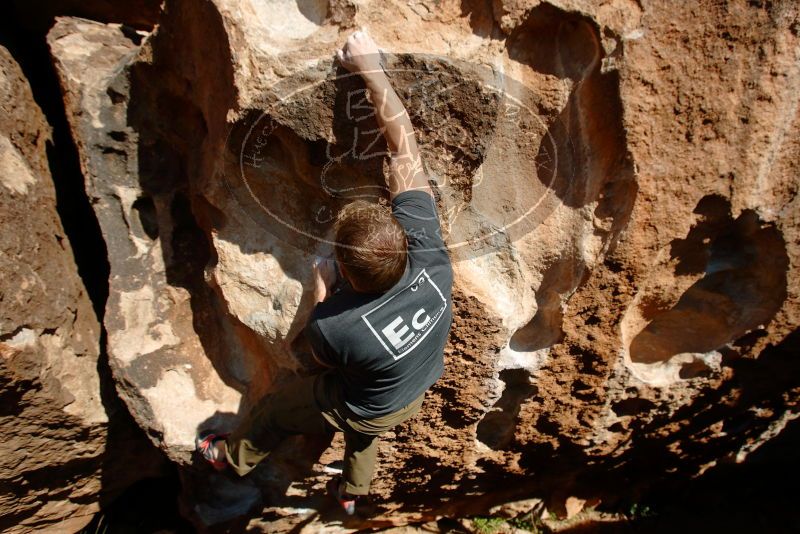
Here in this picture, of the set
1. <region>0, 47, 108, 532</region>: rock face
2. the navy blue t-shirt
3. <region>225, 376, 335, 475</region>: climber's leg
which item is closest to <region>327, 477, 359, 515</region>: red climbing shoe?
<region>225, 376, 335, 475</region>: climber's leg

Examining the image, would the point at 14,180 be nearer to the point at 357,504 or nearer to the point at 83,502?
the point at 83,502

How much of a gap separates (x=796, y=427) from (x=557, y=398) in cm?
182

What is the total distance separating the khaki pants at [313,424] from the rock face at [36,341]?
575 millimetres

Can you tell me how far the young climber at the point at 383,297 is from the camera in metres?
1.23

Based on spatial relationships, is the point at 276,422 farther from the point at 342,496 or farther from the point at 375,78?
the point at 375,78

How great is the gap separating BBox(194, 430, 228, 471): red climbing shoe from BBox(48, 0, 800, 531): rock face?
0.21ft

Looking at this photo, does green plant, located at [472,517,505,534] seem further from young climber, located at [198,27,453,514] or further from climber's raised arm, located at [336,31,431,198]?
climber's raised arm, located at [336,31,431,198]

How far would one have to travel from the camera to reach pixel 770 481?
308 cm

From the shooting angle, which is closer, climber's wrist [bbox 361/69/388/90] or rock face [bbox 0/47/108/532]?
climber's wrist [bbox 361/69/388/90]

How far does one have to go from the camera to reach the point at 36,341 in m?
1.66

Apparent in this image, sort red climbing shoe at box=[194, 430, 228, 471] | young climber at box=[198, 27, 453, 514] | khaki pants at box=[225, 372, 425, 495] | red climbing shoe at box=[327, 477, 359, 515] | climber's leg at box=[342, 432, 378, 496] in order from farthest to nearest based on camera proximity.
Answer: red climbing shoe at box=[327, 477, 359, 515], red climbing shoe at box=[194, 430, 228, 471], climber's leg at box=[342, 432, 378, 496], khaki pants at box=[225, 372, 425, 495], young climber at box=[198, 27, 453, 514]

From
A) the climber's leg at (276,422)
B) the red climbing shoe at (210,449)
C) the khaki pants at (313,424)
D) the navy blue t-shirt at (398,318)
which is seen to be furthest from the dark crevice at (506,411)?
the red climbing shoe at (210,449)

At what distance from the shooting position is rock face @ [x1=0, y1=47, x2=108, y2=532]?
5.27 feet

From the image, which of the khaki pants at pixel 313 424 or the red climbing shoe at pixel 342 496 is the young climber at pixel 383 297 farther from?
the red climbing shoe at pixel 342 496
